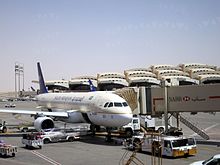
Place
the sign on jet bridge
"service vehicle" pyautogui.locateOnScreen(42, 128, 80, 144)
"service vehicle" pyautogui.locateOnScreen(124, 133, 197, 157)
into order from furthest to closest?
"service vehicle" pyautogui.locateOnScreen(42, 128, 80, 144)
the sign on jet bridge
"service vehicle" pyautogui.locateOnScreen(124, 133, 197, 157)

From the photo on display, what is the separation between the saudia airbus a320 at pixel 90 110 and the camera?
98.7ft

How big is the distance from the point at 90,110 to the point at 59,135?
3.96m

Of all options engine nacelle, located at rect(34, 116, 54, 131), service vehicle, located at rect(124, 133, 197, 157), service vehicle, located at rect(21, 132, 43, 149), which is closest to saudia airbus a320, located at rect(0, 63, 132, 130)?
engine nacelle, located at rect(34, 116, 54, 131)

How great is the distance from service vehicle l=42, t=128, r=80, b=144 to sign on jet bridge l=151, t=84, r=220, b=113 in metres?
8.44

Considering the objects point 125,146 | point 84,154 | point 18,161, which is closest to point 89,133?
point 125,146

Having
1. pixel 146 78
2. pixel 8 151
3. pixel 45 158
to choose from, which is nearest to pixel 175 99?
pixel 45 158

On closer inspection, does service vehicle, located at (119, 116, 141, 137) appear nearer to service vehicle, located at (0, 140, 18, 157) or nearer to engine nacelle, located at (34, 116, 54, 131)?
engine nacelle, located at (34, 116, 54, 131)

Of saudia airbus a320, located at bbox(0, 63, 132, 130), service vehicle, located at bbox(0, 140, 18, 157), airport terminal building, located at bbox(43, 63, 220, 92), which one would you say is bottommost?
service vehicle, located at bbox(0, 140, 18, 157)

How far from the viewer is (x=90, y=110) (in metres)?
33.8

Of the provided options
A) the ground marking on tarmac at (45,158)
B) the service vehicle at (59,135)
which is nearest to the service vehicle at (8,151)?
the ground marking on tarmac at (45,158)

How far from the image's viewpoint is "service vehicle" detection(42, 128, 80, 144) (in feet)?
104

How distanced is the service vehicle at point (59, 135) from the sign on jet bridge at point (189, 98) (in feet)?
27.7

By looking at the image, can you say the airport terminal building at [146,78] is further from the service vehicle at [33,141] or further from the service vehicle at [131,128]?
the service vehicle at [33,141]

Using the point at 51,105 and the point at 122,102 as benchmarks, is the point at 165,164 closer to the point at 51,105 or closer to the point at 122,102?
the point at 122,102
